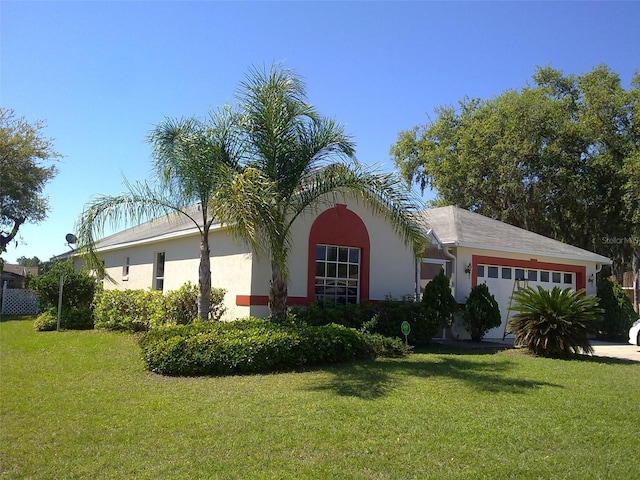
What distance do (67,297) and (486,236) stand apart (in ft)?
47.4

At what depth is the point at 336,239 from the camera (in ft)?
48.0

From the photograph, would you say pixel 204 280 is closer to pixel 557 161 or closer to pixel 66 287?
pixel 66 287

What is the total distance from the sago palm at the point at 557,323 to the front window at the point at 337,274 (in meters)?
4.50

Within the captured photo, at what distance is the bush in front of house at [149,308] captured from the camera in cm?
1433

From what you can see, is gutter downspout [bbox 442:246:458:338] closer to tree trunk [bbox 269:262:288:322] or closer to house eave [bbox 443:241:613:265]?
house eave [bbox 443:241:613:265]

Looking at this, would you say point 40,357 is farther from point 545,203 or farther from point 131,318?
point 545,203

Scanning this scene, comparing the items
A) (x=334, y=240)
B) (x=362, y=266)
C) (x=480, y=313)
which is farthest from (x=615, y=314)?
(x=334, y=240)

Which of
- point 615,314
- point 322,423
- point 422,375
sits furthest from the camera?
point 615,314

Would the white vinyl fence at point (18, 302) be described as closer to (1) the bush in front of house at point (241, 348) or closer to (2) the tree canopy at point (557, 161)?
(1) the bush in front of house at point (241, 348)

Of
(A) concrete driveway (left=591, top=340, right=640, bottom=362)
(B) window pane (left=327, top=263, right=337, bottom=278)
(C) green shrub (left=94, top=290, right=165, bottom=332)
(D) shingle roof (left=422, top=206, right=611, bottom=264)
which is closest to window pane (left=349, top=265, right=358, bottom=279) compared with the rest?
(B) window pane (left=327, top=263, right=337, bottom=278)

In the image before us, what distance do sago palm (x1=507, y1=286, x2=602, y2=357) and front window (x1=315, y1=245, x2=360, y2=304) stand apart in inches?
177

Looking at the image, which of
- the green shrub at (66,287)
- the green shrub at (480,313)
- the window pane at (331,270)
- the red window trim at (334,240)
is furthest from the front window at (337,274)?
the green shrub at (66,287)

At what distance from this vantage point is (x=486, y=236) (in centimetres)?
1812

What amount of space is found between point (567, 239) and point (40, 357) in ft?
89.5
